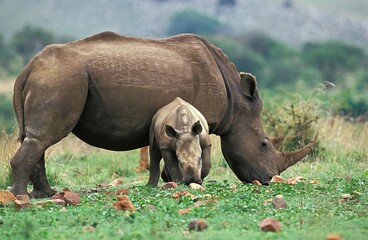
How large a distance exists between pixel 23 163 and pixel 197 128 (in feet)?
6.01

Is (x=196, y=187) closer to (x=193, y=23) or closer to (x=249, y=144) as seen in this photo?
(x=249, y=144)

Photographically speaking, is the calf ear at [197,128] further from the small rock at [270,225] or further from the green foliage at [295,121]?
the green foliage at [295,121]

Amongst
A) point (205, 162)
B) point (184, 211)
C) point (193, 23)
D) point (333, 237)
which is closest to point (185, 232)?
point (184, 211)

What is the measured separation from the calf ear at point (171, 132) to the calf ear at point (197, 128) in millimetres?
181

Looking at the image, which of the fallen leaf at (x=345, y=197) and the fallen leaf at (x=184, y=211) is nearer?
the fallen leaf at (x=184, y=211)

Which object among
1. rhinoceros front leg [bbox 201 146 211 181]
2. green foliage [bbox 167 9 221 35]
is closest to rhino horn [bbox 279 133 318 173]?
rhinoceros front leg [bbox 201 146 211 181]

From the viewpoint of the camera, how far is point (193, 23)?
77.9 meters

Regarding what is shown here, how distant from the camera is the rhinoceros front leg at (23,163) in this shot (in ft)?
36.8

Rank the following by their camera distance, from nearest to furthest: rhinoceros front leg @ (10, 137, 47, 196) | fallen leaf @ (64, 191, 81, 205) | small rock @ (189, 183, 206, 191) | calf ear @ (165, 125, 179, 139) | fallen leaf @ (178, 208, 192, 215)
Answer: fallen leaf @ (178, 208, 192, 215)
fallen leaf @ (64, 191, 81, 205)
small rock @ (189, 183, 206, 191)
rhinoceros front leg @ (10, 137, 47, 196)
calf ear @ (165, 125, 179, 139)

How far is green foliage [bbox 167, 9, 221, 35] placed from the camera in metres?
77.6

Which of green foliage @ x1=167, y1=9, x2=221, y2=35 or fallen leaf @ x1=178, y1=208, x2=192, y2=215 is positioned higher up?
fallen leaf @ x1=178, y1=208, x2=192, y2=215

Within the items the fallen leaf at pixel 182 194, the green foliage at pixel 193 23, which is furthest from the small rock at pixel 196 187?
the green foliage at pixel 193 23

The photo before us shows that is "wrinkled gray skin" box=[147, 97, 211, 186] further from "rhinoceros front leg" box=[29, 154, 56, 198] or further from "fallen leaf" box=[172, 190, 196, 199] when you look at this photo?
"rhinoceros front leg" box=[29, 154, 56, 198]

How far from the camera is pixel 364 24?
298 feet
